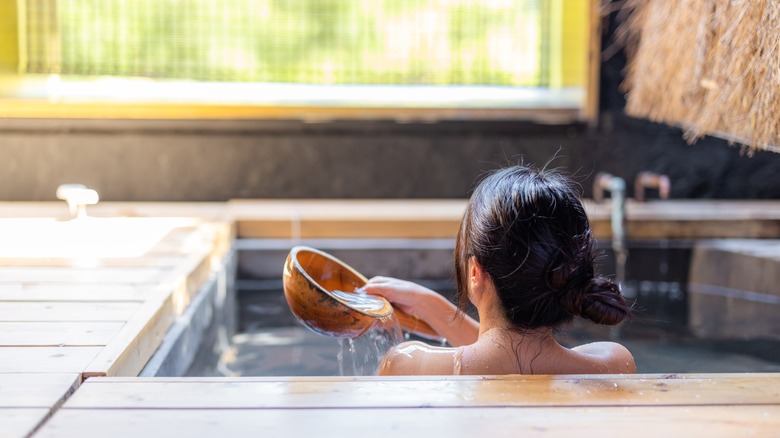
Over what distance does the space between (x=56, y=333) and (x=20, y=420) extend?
2.15 feet

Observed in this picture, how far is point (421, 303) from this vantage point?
1.97 m

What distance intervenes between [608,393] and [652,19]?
9.19 feet

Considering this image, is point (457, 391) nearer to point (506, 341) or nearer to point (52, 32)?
point (506, 341)

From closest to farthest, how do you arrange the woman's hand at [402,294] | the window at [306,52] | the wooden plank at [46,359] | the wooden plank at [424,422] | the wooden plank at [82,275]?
1. the wooden plank at [424,422]
2. the wooden plank at [46,359]
3. the woman's hand at [402,294]
4. the wooden plank at [82,275]
5. the window at [306,52]

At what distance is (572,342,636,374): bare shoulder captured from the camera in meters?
1.68

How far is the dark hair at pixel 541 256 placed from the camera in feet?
4.83

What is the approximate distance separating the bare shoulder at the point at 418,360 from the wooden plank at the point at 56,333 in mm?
→ 640

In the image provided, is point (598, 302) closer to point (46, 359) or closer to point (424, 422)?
point (424, 422)

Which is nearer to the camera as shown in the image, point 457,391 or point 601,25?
point 457,391

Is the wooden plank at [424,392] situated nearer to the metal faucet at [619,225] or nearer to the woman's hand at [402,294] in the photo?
the woman's hand at [402,294]

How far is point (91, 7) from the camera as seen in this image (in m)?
5.20

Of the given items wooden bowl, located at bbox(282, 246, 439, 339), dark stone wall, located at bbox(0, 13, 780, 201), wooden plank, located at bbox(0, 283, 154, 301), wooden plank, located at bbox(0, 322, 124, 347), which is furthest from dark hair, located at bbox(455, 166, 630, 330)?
dark stone wall, located at bbox(0, 13, 780, 201)

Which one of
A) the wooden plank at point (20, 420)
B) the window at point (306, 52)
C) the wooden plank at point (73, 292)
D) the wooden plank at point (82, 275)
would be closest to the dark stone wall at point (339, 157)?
the window at point (306, 52)

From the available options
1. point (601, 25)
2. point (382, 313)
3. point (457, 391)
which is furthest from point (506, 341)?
point (601, 25)
